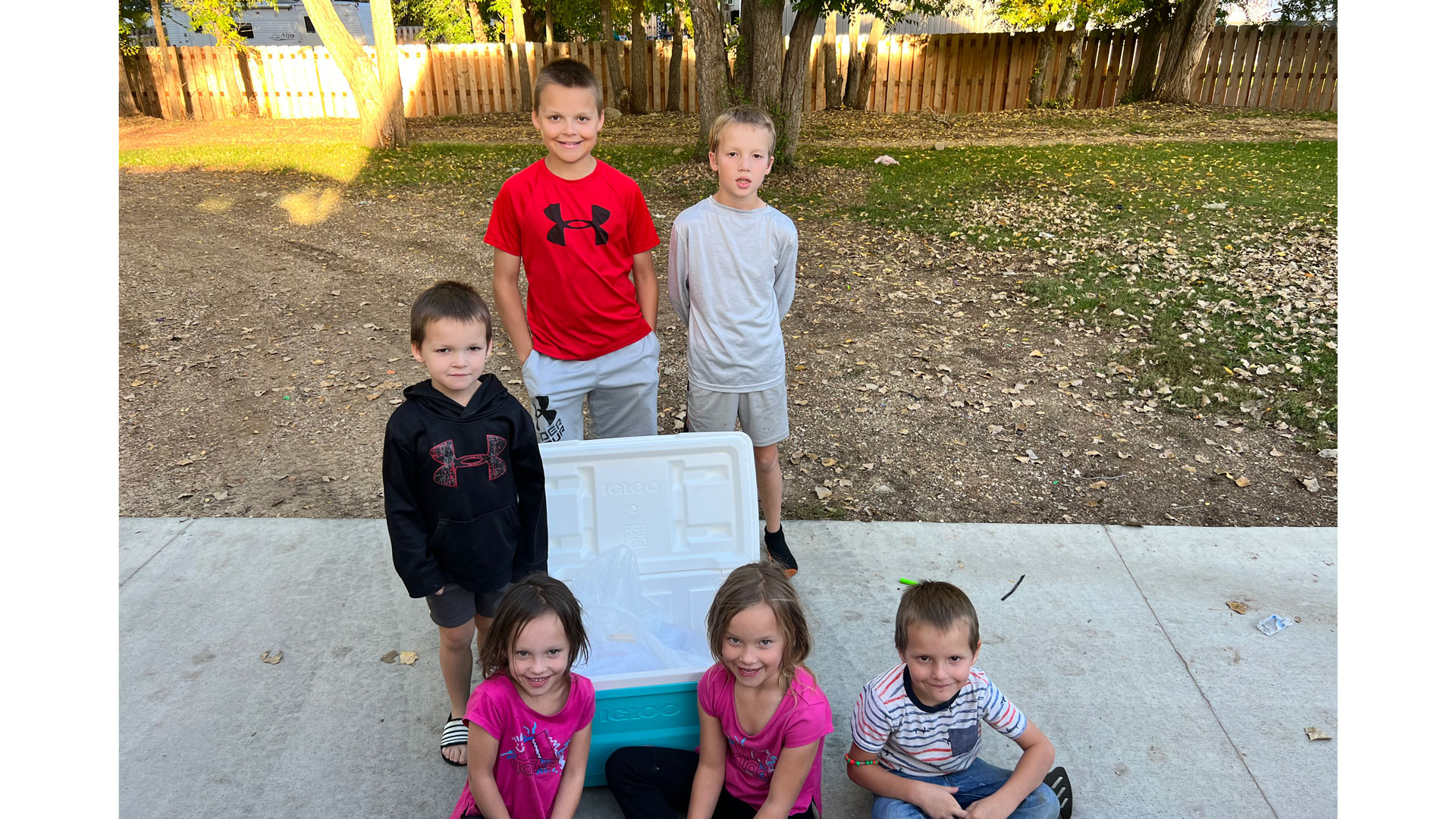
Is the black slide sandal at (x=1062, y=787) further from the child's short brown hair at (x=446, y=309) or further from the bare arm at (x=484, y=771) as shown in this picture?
the child's short brown hair at (x=446, y=309)

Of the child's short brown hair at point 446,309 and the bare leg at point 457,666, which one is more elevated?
the child's short brown hair at point 446,309

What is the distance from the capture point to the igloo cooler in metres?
2.80

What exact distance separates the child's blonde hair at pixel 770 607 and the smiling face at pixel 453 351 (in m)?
0.84

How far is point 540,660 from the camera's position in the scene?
2.02 metres

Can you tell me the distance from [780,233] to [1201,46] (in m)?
14.5

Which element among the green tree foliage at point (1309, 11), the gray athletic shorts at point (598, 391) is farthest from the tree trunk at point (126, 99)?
the green tree foliage at point (1309, 11)

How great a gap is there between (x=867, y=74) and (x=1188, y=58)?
5.13 metres

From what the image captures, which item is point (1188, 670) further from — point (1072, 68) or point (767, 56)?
point (1072, 68)

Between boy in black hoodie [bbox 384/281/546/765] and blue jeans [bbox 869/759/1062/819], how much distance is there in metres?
1.12

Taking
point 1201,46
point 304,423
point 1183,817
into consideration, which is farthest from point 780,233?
point 1201,46

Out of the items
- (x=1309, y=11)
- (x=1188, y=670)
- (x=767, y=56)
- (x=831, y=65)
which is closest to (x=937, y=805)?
(x=1188, y=670)

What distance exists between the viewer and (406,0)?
70.0 feet

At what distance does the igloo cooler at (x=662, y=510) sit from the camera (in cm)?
280

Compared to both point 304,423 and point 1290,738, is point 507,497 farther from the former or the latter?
point 304,423
